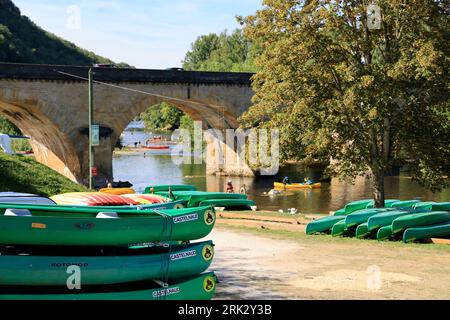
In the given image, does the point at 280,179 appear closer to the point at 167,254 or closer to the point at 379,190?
the point at 379,190

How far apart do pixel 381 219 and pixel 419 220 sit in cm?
103

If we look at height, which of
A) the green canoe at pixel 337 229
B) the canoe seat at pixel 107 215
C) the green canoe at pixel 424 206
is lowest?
the green canoe at pixel 337 229

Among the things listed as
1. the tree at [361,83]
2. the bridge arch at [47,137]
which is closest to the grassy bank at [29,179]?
the tree at [361,83]

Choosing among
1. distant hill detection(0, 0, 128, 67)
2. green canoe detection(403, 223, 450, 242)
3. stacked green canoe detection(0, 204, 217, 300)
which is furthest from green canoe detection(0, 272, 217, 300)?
distant hill detection(0, 0, 128, 67)

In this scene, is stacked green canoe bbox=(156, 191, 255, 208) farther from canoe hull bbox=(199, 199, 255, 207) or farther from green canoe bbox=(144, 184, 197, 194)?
green canoe bbox=(144, 184, 197, 194)

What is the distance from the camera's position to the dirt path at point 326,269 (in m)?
12.5

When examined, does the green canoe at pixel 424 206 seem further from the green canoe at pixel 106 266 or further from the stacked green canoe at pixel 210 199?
the green canoe at pixel 106 266

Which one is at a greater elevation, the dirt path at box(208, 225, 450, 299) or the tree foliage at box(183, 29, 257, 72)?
the tree foliage at box(183, 29, 257, 72)

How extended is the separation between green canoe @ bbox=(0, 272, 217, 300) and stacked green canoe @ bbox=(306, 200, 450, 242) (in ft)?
28.1

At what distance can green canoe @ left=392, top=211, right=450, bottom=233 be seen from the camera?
19.0 m

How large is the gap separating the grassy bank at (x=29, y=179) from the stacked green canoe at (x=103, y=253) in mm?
15348

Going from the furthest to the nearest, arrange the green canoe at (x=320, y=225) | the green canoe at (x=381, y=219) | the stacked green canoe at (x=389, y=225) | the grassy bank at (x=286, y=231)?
the green canoe at (x=320, y=225) → the green canoe at (x=381, y=219) → the stacked green canoe at (x=389, y=225) → the grassy bank at (x=286, y=231)

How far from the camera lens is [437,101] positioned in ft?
74.1

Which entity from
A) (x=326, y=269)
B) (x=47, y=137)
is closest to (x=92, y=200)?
(x=326, y=269)
